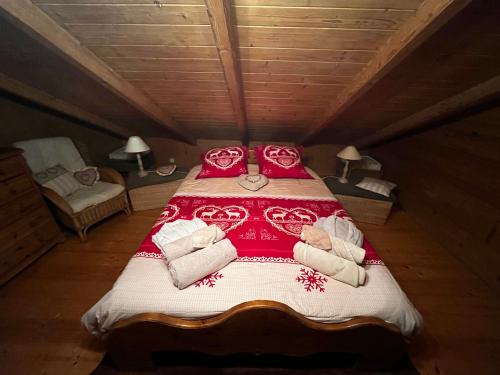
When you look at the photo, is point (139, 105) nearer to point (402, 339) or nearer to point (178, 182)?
point (178, 182)

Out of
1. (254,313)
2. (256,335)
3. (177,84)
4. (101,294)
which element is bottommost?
(101,294)

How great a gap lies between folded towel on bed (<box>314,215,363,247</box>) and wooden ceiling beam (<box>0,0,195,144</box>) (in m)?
1.88

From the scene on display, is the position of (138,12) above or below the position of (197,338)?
above

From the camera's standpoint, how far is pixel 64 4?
3.52 ft

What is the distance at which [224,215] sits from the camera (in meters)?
1.65

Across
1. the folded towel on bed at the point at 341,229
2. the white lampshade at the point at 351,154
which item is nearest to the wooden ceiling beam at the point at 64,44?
the folded towel on bed at the point at 341,229

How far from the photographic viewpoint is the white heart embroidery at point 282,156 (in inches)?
96.7

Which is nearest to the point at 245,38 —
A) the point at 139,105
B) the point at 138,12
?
the point at 138,12

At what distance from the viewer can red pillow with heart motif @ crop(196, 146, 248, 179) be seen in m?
2.42

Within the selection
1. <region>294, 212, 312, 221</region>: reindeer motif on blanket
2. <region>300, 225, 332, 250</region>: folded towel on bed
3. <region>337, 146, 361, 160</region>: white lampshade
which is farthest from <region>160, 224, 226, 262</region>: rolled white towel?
<region>337, 146, 361, 160</region>: white lampshade

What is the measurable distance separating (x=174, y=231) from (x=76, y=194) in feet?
5.36

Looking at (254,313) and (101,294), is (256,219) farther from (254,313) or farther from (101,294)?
(101,294)

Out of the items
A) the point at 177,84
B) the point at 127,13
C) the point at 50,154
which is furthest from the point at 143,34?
the point at 50,154

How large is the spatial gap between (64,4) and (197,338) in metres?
1.88
